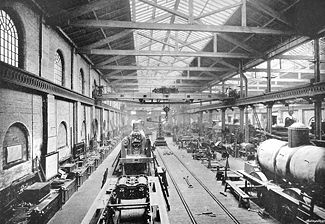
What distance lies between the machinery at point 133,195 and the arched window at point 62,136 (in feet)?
9.17

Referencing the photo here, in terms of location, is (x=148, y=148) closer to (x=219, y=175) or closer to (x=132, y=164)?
(x=132, y=164)

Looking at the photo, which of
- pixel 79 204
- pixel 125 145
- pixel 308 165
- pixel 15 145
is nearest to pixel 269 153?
pixel 308 165

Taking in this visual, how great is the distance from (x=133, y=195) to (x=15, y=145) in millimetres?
3834

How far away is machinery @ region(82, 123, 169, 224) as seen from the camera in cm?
543

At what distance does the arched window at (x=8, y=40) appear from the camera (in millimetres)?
6627

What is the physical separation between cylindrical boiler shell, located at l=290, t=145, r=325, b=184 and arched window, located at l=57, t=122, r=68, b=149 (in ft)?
30.2

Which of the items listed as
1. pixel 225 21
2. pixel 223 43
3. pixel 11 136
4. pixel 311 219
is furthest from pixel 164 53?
pixel 311 219

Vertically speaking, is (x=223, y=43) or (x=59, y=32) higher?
(x=223, y=43)

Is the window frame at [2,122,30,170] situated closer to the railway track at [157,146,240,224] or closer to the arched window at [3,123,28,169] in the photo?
the arched window at [3,123,28,169]

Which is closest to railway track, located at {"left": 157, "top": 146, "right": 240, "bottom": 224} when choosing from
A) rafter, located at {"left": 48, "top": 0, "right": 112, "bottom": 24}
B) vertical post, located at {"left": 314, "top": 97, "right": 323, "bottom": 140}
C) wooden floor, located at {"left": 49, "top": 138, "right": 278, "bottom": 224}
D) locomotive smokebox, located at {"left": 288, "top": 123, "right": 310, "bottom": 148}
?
wooden floor, located at {"left": 49, "top": 138, "right": 278, "bottom": 224}

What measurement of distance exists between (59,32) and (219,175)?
962 cm

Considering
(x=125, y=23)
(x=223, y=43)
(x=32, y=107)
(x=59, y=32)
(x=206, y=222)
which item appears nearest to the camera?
(x=206, y=222)

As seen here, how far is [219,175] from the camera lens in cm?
1069

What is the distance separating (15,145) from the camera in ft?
22.7
